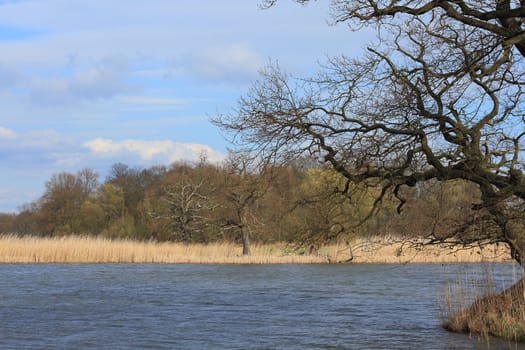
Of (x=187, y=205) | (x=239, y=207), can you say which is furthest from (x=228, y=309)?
(x=187, y=205)

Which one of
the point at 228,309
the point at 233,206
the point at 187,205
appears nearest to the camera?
the point at 228,309

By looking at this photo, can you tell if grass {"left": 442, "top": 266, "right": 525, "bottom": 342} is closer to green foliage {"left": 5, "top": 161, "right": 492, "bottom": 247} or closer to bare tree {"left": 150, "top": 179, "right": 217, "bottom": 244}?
green foliage {"left": 5, "top": 161, "right": 492, "bottom": 247}

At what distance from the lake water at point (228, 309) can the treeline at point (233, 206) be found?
5.40 feet

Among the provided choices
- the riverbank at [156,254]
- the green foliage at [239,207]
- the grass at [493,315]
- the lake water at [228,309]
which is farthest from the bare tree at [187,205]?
the grass at [493,315]

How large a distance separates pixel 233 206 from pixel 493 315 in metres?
24.9

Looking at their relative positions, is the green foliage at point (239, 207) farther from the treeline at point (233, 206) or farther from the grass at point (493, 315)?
the grass at point (493, 315)

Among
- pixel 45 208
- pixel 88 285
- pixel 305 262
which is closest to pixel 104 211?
pixel 45 208

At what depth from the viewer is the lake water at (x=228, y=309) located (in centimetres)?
1113

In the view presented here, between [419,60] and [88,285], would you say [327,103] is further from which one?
[88,285]

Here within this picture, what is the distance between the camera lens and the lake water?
11.1 meters

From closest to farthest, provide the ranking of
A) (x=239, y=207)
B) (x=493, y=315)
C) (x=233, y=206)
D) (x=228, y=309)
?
(x=493, y=315), (x=228, y=309), (x=239, y=207), (x=233, y=206)

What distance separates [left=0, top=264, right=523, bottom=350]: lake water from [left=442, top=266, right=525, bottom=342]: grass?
20cm

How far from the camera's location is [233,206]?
34969mm

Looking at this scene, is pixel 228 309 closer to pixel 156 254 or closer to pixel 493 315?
pixel 493 315
